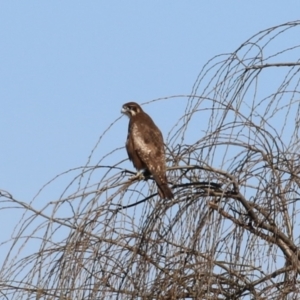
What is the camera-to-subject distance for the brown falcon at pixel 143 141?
17.3 feet

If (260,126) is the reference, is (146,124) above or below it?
above

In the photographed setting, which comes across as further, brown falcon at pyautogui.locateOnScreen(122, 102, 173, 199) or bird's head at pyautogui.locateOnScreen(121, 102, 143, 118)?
bird's head at pyautogui.locateOnScreen(121, 102, 143, 118)

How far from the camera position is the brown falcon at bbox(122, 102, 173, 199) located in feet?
17.3

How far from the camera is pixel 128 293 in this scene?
3420 millimetres

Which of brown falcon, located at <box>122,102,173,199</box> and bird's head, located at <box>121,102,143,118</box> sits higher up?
bird's head, located at <box>121,102,143,118</box>

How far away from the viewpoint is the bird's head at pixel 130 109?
6398mm

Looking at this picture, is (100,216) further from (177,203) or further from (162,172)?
(162,172)

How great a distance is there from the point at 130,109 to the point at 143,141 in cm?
67

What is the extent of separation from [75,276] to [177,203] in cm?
53

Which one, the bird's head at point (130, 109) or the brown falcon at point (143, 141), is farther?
the bird's head at point (130, 109)

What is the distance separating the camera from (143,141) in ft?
19.1

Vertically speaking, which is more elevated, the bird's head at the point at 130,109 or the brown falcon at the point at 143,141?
the bird's head at the point at 130,109

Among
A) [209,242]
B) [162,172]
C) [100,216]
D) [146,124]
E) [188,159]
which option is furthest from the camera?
[146,124]

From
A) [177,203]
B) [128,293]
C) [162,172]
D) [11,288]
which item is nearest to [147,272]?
[128,293]
